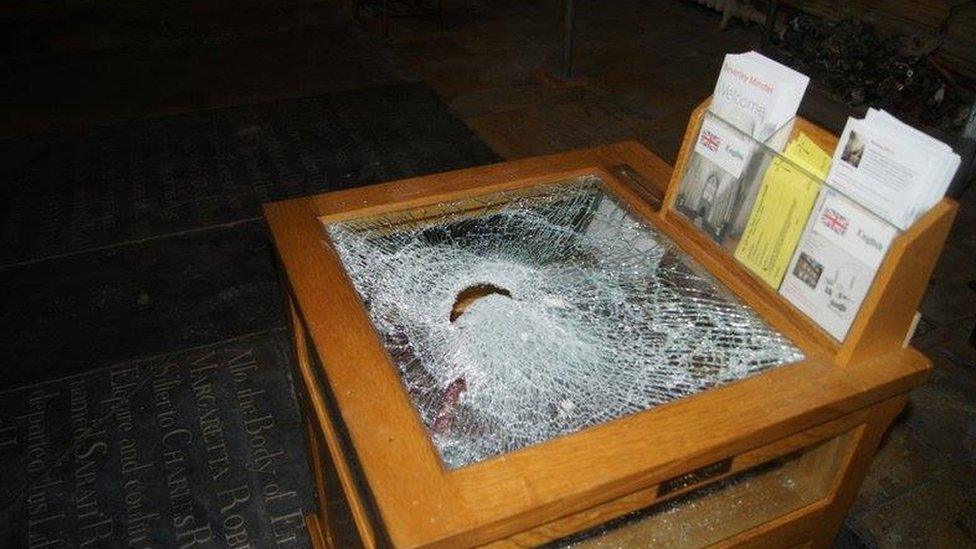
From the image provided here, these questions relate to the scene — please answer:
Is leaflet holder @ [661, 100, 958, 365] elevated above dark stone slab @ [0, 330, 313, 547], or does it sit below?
above

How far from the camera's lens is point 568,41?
471cm

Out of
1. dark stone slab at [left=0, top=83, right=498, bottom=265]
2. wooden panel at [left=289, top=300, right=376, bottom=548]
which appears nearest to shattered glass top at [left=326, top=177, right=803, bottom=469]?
wooden panel at [left=289, top=300, right=376, bottom=548]

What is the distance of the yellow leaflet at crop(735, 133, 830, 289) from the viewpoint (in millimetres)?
1104

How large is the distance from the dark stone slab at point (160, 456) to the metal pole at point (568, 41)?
3.18 m

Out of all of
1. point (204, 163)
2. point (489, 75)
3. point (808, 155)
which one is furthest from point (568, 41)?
point (808, 155)

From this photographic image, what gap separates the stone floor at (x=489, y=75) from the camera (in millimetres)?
2523

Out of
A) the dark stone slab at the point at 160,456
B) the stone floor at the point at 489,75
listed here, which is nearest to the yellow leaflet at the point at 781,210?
the stone floor at the point at 489,75

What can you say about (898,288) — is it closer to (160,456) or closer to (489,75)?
(160,456)

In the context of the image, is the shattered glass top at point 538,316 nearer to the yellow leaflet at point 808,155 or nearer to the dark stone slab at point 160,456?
the yellow leaflet at point 808,155

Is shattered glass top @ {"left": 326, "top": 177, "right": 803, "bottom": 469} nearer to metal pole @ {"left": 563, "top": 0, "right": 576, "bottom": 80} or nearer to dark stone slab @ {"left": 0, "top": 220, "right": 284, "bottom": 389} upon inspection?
dark stone slab @ {"left": 0, "top": 220, "right": 284, "bottom": 389}

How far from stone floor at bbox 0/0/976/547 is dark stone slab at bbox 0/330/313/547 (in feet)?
6.19

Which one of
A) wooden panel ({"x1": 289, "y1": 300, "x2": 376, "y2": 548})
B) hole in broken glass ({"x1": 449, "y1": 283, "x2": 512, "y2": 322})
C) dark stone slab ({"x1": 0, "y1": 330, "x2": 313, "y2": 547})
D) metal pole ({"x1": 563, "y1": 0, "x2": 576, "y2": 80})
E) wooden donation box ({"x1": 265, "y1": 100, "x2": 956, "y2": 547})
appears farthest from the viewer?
metal pole ({"x1": 563, "y1": 0, "x2": 576, "y2": 80})

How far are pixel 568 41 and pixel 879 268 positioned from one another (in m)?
4.07

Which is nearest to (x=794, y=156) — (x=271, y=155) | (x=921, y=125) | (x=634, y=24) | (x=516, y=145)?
(x=516, y=145)
